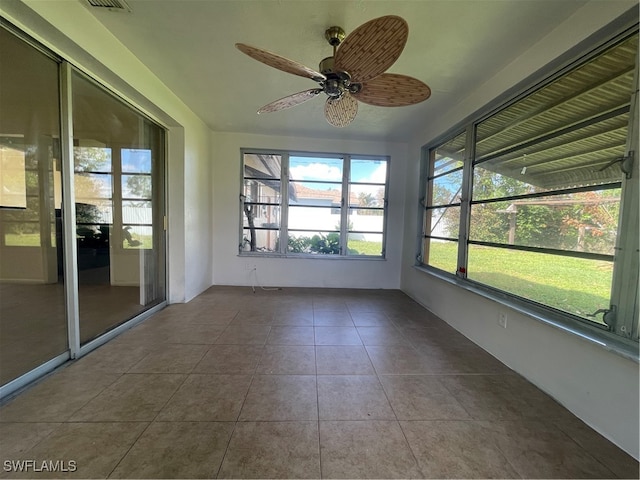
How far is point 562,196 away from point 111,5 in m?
3.52

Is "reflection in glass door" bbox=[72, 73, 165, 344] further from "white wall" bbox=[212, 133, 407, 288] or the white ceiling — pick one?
"white wall" bbox=[212, 133, 407, 288]

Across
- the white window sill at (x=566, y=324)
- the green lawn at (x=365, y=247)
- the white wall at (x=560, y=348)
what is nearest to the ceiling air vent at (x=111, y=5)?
the white wall at (x=560, y=348)

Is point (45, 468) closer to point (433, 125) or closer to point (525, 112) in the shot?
point (525, 112)

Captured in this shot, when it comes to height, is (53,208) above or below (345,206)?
below

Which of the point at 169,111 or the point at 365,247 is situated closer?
the point at 169,111

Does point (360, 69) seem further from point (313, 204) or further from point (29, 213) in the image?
point (313, 204)

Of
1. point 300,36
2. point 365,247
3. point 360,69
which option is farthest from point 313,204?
point 360,69

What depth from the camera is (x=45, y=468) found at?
1.20 meters

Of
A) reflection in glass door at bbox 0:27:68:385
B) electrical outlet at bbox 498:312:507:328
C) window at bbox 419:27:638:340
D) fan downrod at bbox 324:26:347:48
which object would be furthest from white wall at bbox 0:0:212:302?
electrical outlet at bbox 498:312:507:328

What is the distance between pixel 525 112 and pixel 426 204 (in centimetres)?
186

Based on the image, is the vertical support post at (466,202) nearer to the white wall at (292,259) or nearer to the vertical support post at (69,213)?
the white wall at (292,259)

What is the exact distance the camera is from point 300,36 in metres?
2.02

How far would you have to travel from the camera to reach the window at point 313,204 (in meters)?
4.61

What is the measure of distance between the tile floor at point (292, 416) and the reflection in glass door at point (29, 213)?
311 millimetres
